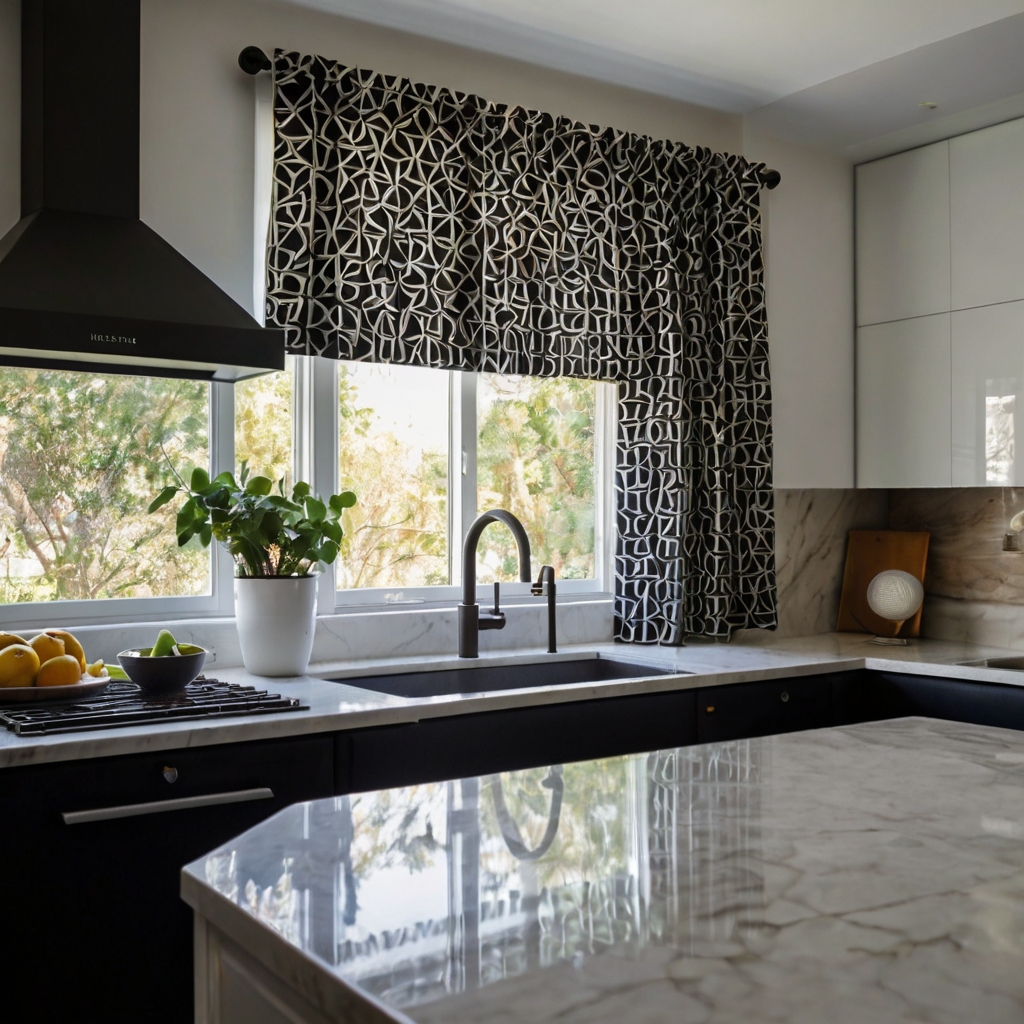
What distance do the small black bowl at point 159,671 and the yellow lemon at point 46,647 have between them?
121 millimetres

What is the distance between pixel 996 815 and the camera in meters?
1.08

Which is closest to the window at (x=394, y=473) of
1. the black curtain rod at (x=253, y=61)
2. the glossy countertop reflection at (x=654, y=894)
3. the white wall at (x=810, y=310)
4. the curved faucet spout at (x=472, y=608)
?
the curved faucet spout at (x=472, y=608)

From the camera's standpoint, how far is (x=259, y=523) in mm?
2406

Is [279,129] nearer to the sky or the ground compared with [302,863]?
nearer to the sky

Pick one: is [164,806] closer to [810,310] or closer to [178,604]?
[178,604]

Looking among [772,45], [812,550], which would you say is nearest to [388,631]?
[812,550]

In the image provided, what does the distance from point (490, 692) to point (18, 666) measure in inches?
38.9

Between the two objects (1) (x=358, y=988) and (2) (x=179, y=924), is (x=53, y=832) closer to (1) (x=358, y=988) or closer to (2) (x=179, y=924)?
(2) (x=179, y=924)

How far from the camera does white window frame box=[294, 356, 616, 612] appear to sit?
2906mm

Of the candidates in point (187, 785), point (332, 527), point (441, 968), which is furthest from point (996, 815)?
point (332, 527)

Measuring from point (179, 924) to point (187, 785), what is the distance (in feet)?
0.81

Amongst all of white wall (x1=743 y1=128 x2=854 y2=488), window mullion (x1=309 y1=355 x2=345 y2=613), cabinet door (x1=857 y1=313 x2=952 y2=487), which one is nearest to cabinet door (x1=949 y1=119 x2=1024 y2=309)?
cabinet door (x1=857 y1=313 x2=952 y2=487)

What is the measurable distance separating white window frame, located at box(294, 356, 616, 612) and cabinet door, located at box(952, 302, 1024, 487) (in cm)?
111

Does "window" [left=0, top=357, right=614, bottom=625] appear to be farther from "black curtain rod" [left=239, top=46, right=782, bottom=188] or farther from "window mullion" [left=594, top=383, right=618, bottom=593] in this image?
A: "black curtain rod" [left=239, top=46, right=782, bottom=188]
